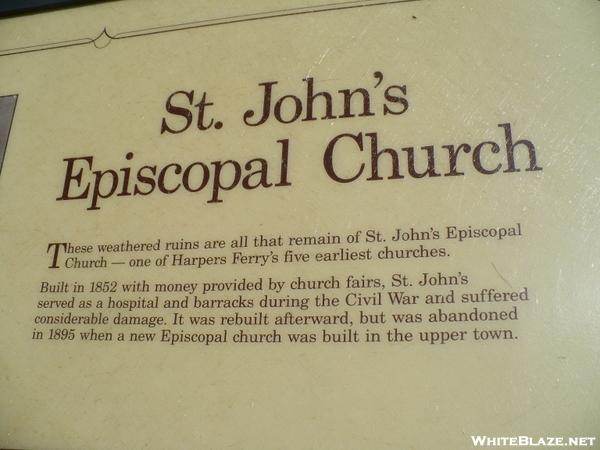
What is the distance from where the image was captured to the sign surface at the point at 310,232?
100 cm

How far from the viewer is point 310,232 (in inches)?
44.9

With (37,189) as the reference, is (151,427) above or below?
below

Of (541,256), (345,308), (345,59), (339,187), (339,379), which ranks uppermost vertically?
(345,59)

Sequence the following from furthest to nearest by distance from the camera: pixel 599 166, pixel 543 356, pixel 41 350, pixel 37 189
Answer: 1. pixel 37 189
2. pixel 41 350
3. pixel 599 166
4. pixel 543 356

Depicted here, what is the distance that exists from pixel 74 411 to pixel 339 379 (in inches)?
26.6

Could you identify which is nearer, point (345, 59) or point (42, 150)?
point (345, 59)

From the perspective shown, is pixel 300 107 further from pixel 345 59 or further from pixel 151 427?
pixel 151 427

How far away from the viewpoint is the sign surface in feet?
3.29

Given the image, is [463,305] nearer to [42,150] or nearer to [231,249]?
[231,249]

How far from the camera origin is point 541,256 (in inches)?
40.9

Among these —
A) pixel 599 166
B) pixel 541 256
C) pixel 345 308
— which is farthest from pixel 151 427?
pixel 599 166

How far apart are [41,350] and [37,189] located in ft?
1.56

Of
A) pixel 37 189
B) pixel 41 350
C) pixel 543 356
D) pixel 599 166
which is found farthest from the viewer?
pixel 37 189

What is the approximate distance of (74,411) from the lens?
1.13 meters
